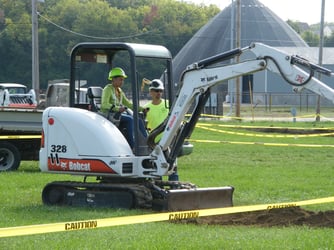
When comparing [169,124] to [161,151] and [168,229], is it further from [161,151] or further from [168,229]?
[168,229]

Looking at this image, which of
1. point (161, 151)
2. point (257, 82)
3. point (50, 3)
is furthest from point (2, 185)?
point (50, 3)

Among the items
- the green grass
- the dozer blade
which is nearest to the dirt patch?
Result: the green grass

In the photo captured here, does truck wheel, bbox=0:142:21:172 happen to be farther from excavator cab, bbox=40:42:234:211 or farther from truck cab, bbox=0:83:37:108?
truck cab, bbox=0:83:37:108

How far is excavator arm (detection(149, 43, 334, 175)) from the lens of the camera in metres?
13.2

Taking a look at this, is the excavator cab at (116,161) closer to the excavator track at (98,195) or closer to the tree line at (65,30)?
the excavator track at (98,195)

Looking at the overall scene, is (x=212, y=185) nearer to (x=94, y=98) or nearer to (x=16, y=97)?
(x=94, y=98)

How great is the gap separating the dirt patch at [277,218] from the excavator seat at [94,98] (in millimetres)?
2877

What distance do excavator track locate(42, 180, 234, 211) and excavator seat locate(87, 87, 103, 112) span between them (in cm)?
123

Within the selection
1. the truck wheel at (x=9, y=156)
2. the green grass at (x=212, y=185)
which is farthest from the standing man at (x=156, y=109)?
the truck wheel at (x=9, y=156)

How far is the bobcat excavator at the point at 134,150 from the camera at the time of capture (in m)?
14.0

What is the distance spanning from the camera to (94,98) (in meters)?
15.1

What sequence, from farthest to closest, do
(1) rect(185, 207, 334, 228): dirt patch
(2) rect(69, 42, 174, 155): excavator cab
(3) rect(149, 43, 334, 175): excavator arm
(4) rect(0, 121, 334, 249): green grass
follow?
(2) rect(69, 42, 174, 155): excavator cab < (3) rect(149, 43, 334, 175): excavator arm < (1) rect(185, 207, 334, 228): dirt patch < (4) rect(0, 121, 334, 249): green grass

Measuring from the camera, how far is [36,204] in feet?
48.4

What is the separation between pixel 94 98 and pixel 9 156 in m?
6.01
